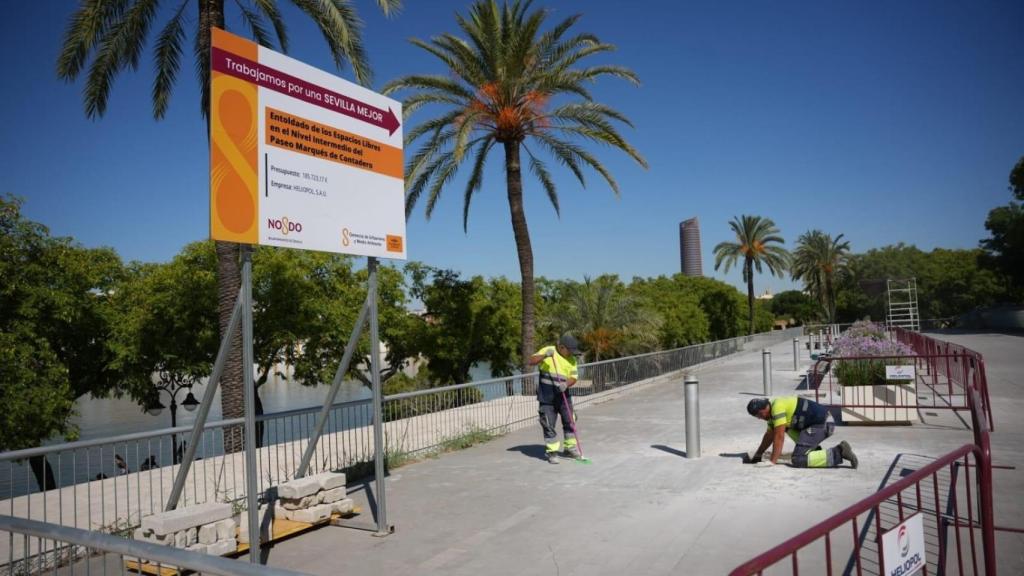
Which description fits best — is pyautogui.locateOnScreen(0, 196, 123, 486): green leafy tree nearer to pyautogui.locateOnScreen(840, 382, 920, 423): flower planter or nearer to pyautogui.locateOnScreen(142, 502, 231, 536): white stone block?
pyautogui.locateOnScreen(142, 502, 231, 536): white stone block

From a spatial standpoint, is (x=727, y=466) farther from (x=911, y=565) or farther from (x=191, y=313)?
(x=191, y=313)

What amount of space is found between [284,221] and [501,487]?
4147 mm

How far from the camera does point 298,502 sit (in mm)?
6664

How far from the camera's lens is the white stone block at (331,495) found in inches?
269

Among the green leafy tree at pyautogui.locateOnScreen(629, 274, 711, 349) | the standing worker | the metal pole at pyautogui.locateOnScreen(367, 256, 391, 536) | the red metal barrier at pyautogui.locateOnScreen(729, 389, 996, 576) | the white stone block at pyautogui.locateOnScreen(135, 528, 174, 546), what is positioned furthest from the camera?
the green leafy tree at pyautogui.locateOnScreen(629, 274, 711, 349)

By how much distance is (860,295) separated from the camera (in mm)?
83062

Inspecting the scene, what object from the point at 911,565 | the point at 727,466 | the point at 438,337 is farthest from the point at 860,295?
the point at 911,565

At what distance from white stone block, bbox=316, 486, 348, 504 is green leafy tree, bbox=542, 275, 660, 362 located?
66.6 ft

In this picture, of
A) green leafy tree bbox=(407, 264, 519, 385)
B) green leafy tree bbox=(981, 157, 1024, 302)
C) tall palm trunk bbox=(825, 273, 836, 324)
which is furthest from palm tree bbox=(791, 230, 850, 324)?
green leafy tree bbox=(407, 264, 519, 385)

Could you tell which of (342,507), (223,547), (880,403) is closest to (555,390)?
(342,507)

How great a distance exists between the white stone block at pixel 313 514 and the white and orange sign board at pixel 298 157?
2530 millimetres

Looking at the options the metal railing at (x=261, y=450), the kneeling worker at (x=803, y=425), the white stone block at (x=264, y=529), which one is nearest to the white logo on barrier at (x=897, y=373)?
the kneeling worker at (x=803, y=425)

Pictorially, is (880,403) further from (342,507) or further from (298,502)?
(298,502)

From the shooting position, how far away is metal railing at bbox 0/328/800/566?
649cm
